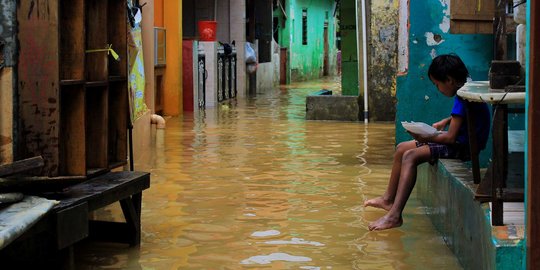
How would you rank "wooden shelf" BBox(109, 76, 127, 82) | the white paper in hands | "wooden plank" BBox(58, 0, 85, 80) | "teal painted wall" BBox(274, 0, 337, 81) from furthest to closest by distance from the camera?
1. "teal painted wall" BBox(274, 0, 337, 81)
2. the white paper in hands
3. "wooden shelf" BBox(109, 76, 127, 82)
4. "wooden plank" BBox(58, 0, 85, 80)

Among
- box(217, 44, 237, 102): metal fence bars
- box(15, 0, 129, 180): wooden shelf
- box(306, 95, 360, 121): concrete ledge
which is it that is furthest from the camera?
box(217, 44, 237, 102): metal fence bars

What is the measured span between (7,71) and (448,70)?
307 cm

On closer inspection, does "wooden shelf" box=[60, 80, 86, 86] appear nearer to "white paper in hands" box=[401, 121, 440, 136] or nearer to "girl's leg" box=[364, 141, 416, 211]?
"white paper in hands" box=[401, 121, 440, 136]

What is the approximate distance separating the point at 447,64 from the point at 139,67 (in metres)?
2.98

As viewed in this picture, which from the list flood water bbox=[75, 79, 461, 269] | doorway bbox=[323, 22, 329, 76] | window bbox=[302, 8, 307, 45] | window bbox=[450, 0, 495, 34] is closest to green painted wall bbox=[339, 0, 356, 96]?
flood water bbox=[75, 79, 461, 269]

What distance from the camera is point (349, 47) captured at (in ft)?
65.1

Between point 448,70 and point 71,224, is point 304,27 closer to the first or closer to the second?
point 448,70

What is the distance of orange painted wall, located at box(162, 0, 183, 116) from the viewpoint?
61.0ft

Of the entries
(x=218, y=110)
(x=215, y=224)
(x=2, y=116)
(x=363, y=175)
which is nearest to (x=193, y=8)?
(x=218, y=110)

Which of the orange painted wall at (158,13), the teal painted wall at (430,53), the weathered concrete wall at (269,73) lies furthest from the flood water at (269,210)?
the weathered concrete wall at (269,73)

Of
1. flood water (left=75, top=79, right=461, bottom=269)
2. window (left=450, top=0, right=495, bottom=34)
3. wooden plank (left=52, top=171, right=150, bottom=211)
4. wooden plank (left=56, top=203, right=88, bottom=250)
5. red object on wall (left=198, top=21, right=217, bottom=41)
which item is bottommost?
flood water (left=75, top=79, right=461, bottom=269)

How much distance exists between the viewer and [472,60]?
29.0ft

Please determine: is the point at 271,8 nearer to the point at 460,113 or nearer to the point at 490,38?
the point at 490,38

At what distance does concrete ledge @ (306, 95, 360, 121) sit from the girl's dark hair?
9.65 m
